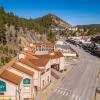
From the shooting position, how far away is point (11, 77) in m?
51.9

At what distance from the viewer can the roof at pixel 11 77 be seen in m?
50.1

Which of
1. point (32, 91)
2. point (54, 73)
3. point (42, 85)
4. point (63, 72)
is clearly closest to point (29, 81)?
point (32, 91)

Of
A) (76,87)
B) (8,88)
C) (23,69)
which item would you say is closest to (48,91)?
(23,69)

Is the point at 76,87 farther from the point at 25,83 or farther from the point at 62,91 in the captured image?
the point at 25,83

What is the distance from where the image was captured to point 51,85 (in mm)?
67562

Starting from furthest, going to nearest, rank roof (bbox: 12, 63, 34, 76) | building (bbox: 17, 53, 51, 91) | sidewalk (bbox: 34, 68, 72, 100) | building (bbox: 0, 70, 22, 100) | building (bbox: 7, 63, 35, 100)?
1. building (bbox: 17, 53, 51, 91)
2. sidewalk (bbox: 34, 68, 72, 100)
3. roof (bbox: 12, 63, 34, 76)
4. building (bbox: 7, 63, 35, 100)
5. building (bbox: 0, 70, 22, 100)

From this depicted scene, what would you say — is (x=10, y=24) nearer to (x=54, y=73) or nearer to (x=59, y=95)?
(x=54, y=73)

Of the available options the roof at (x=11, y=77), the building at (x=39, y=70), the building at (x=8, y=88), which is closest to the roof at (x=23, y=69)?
the building at (x=39, y=70)

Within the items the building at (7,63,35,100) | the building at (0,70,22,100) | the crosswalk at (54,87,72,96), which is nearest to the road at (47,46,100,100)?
the crosswalk at (54,87,72,96)

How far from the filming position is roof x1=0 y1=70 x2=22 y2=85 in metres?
50.1

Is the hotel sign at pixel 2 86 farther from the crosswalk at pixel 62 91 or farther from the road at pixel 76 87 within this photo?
the crosswalk at pixel 62 91

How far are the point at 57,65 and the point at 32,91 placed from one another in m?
34.5

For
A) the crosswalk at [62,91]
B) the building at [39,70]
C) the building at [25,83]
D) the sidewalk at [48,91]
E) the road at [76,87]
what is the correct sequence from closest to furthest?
the building at [25,83] < the sidewalk at [48,91] < the road at [76,87] < the crosswalk at [62,91] < the building at [39,70]

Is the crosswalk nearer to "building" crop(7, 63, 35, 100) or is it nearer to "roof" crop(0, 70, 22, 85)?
"building" crop(7, 63, 35, 100)
